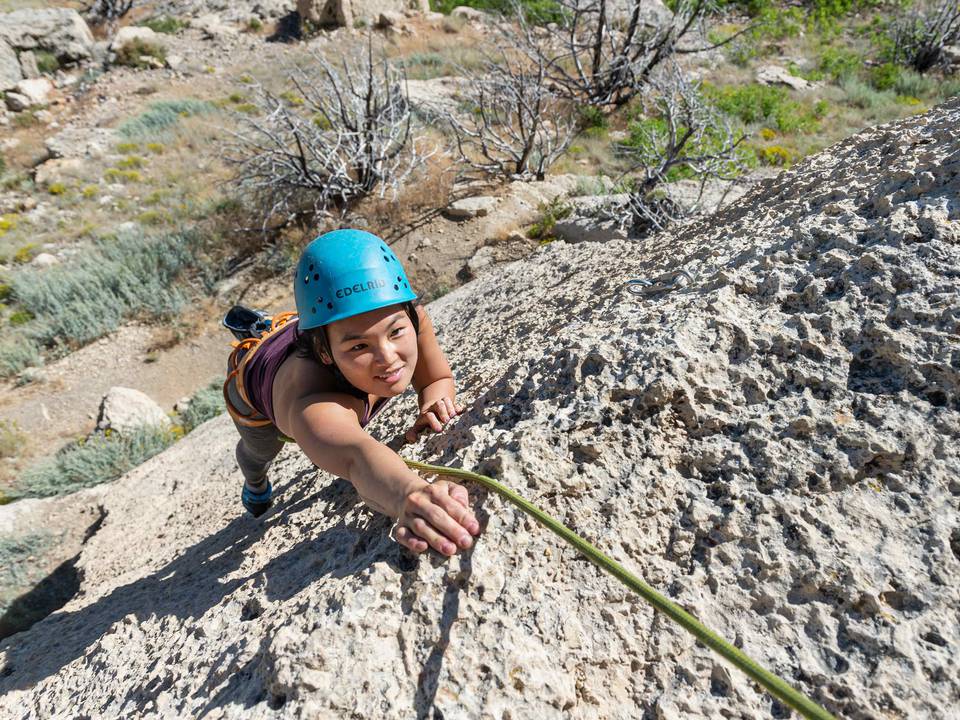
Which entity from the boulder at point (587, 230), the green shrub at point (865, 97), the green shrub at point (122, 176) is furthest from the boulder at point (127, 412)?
the green shrub at point (865, 97)

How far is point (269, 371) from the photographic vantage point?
6.46 ft

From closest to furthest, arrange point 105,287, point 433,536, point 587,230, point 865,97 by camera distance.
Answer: point 433,536, point 587,230, point 105,287, point 865,97

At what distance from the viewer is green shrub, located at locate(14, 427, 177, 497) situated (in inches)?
174

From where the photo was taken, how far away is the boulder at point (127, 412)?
4.95 m

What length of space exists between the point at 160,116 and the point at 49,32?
16.0ft

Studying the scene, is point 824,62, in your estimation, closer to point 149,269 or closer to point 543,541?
point 149,269

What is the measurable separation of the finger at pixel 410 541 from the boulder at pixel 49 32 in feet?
55.3

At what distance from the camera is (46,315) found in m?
6.35

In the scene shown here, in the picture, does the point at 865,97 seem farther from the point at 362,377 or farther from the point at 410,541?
the point at 410,541

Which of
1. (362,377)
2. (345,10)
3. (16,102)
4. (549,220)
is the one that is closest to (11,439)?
(362,377)

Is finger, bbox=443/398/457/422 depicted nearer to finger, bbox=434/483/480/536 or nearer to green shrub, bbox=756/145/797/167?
finger, bbox=434/483/480/536

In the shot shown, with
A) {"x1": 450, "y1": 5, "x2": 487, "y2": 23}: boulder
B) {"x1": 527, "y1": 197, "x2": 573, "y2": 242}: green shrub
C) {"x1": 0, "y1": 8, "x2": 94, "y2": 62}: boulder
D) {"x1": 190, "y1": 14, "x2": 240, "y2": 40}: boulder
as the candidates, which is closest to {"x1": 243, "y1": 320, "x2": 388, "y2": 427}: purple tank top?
{"x1": 527, "y1": 197, "x2": 573, "y2": 242}: green shrub

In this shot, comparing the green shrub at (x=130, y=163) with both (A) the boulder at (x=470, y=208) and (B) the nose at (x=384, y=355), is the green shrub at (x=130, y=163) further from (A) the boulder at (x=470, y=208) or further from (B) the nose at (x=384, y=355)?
(B) the nose at (x=384, y=355)

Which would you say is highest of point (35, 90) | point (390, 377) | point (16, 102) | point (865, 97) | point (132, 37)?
point (390, 377)
